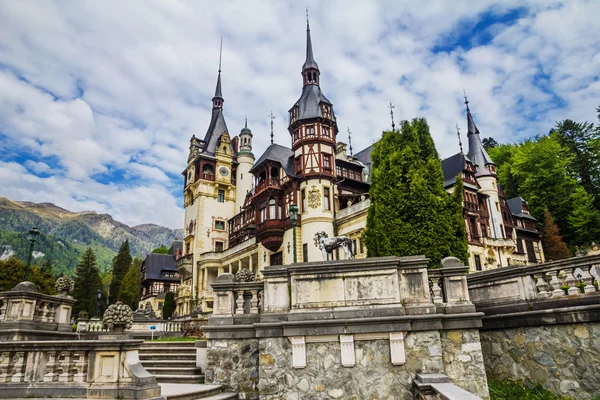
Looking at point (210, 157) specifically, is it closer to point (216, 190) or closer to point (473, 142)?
point (216, 190)

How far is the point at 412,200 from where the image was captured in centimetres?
1989

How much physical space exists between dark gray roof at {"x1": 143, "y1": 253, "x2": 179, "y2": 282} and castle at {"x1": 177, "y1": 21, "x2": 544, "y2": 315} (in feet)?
35.6

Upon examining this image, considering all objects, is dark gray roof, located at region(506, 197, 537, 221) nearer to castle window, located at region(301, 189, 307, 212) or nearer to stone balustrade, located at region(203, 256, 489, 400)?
castle window, located at region(301, 189, 307, 212)

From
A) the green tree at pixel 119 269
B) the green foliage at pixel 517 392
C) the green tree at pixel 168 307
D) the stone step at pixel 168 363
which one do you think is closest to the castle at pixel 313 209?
the green tree at pixel 168 307

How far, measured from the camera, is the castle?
33.4 m

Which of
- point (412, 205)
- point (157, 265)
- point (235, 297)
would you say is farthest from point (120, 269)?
point (235, 297)

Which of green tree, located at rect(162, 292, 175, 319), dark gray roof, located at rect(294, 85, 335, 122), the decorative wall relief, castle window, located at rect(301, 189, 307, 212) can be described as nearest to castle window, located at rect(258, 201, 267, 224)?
castle window, located at rect(301, 189, 307, 212)

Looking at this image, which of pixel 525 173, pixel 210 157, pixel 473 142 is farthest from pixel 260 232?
pixel 525 173

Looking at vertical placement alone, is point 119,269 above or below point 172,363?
above

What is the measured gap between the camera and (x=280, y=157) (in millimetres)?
37906

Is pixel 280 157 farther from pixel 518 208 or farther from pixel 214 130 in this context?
pixel 518 208

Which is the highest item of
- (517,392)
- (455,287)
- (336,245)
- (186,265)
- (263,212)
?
(263,212)

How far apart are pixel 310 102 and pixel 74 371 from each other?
31.8 meters

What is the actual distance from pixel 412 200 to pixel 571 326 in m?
11.9
